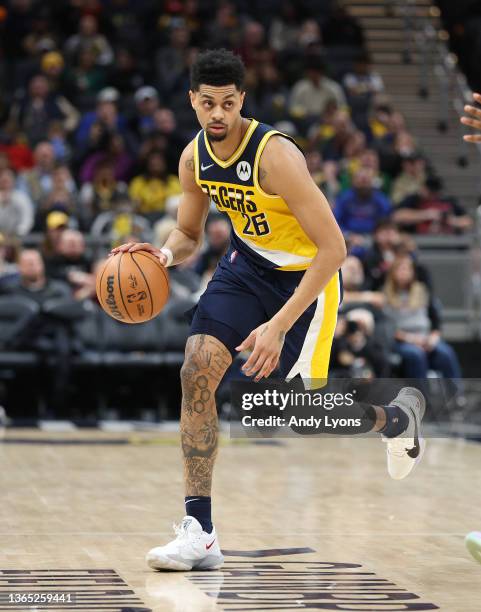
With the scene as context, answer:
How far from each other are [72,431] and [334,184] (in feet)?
14.7

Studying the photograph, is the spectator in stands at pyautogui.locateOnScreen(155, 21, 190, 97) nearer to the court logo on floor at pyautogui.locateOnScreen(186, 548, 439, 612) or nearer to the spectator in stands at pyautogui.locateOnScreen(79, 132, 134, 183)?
the spectator in stands at pyautogui.locateOnScreen(79, 132, 134, 183)

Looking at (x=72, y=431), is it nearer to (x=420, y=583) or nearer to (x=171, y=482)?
(x=171, y=482)

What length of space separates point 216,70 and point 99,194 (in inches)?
334

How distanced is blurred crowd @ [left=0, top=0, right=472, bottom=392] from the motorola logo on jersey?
6.32 meters

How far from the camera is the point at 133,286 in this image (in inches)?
211

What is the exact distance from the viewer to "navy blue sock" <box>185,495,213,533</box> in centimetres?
521

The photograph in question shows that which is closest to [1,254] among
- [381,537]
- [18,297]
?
[18,297]

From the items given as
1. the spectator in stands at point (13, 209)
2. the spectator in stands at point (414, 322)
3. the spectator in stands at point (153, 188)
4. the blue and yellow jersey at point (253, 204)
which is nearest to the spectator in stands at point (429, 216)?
the spectator in stands at point (414, 322)

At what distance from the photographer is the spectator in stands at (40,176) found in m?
13.6

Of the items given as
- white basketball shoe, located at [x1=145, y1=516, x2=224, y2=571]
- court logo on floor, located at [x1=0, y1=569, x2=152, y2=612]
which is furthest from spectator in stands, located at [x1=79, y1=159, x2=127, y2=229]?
court logo on floor, located at [x1=0, y1=569, x2=152, y2=612]

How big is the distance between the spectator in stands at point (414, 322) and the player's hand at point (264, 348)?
6960 mm

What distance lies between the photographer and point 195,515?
521 cm

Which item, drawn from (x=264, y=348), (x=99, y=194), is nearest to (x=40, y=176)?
(x=99, y=194)

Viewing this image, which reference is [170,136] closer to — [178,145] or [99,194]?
[178,145]
